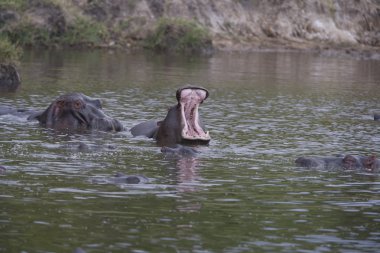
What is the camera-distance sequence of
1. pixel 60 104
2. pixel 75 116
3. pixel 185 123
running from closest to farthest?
pixel 185 123 → pixel 75 116 → pixel 60 104

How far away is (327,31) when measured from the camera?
177 ft

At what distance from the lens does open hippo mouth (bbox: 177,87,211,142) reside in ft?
57.3

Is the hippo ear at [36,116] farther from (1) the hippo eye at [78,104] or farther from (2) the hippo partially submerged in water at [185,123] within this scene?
(2) the hippo partially submerged in water at [185,123]

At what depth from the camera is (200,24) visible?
163ft

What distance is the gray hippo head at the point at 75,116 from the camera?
1905 centimetres

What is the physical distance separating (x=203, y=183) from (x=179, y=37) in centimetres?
3368

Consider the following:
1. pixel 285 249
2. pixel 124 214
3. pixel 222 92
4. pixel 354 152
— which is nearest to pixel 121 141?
pixel 354 152

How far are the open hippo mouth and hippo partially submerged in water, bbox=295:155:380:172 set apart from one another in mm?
2456

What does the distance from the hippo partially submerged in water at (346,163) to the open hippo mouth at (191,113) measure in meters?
2.46

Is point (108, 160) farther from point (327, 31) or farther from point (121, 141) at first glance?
point (327, 31)

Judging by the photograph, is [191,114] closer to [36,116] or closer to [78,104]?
[78,104]

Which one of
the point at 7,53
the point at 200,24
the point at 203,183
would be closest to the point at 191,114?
the point at 203,183

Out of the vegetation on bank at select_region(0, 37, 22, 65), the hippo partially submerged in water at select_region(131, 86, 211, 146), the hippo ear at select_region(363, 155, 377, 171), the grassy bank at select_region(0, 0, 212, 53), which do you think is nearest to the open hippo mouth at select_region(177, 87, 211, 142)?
the hippo partially submerged in water at select_region(131, 86, 211, 146)

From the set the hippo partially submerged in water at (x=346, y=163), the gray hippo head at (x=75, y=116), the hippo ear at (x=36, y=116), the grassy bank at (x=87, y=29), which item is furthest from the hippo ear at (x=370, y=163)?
the grassy bank at (x=87, y=29)
